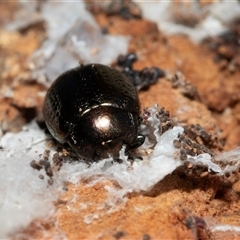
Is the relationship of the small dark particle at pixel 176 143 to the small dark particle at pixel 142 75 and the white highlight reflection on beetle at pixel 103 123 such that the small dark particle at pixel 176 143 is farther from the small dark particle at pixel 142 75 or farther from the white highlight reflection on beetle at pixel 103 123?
the small dark particle at pixel 142 75

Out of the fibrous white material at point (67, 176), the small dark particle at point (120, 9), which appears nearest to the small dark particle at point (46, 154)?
the fibrous white material at point (67, 176)

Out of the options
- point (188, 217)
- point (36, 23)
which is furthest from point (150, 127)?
point (36, 23)

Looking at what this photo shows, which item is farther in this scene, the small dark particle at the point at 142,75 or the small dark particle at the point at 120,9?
the small dark particle at the point at 120,9

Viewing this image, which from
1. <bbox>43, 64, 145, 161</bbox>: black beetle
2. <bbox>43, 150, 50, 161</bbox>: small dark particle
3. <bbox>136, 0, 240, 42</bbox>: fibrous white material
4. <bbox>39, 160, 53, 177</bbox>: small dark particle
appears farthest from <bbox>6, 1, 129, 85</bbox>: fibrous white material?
<bbox>39, 160, 53, 177</bbox>: small dark particle

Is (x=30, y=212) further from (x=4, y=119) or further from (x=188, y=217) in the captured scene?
(x=4, y=119)

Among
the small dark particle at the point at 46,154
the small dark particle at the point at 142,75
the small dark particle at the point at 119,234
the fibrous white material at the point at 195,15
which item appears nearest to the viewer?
the small dark particle at the point at 119,234

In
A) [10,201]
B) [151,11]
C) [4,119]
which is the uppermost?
[151,11]

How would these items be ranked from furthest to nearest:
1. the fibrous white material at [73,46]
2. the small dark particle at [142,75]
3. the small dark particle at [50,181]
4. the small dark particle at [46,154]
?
1. the fibrous white material at [73,46]
2. the small dark particle at [142,75]
3. the small dark particle at [46,154]
4. the small dark particle at [50,181]

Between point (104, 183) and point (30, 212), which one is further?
point (104, 183)
